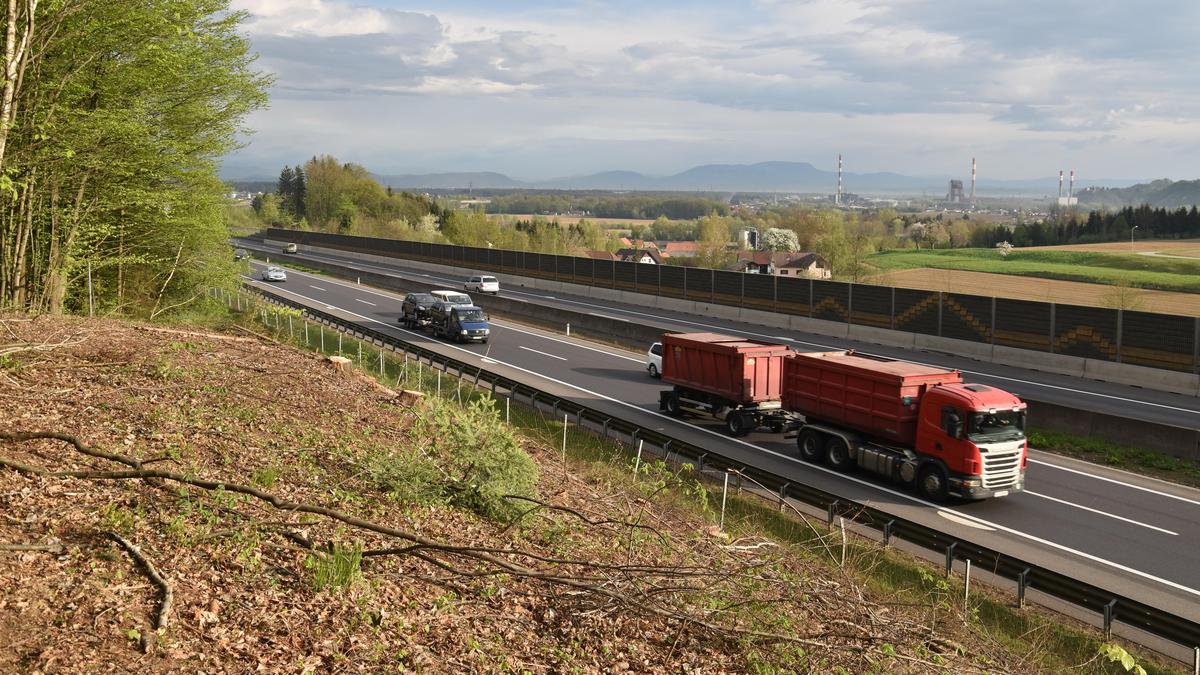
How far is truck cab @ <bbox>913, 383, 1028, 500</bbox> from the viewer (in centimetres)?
1831

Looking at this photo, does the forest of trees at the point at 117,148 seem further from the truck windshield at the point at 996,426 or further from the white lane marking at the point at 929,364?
the white lane marking at the point at 929,364

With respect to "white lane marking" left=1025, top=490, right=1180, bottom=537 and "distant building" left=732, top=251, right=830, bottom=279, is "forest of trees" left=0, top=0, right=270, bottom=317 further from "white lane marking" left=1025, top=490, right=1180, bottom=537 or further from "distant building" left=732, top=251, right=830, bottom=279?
"distant building" left=732, top=251, right=830, bottom=279

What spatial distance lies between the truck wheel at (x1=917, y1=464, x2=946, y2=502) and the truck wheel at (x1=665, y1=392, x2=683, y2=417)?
8684 mm

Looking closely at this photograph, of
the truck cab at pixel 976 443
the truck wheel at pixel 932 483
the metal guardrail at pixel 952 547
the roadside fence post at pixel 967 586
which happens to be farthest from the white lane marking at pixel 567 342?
the roadside fence post at pixel 967 586

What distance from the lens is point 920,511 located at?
1844cm

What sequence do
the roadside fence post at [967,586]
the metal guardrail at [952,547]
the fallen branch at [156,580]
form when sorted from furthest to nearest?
the roadside fence post at [967,586] < the metal guardrail at [952,547] < the fallen branch at [156,580]

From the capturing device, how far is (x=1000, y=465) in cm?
1848

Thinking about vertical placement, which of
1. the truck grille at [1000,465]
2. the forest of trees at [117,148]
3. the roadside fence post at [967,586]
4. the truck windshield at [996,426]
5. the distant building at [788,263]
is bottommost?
the distant building at [788,263]

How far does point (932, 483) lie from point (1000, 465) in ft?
4.59

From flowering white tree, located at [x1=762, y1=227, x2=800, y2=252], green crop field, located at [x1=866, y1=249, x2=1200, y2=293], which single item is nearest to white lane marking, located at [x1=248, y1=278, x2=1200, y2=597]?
green crop field, located at [x1=866, y1=249, x2=1200, y2=293]

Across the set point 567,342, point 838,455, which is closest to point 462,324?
point 567,342

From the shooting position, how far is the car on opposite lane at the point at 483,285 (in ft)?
210

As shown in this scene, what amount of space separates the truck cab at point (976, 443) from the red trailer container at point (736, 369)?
6105mm

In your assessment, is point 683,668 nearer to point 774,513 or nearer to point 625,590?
point 625,590
